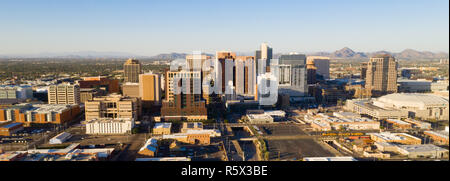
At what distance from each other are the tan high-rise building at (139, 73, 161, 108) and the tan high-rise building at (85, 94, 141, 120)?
228 centimetres

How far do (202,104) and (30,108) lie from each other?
18.8 feet

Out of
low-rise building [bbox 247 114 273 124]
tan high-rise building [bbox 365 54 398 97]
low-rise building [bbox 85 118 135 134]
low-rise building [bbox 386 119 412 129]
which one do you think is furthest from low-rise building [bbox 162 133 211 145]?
tan high-rise building [bbox 365 54 398 97]

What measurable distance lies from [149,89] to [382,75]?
1182cm

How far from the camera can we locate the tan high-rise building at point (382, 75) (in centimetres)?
1519

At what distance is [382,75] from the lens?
15289mm

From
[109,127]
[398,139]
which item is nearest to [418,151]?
[398,139]

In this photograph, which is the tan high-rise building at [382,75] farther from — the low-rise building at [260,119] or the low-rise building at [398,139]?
the low-rise building at [398,139]

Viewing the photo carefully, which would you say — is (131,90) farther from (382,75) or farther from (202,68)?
(382,75)

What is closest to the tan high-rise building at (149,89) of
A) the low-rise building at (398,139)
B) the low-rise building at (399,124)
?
the low-rise building at (398,139)

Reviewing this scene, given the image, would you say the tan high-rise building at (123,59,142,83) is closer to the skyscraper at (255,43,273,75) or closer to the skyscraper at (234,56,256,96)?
the skyscraper at (234,56,256,96)

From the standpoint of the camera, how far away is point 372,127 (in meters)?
9.23

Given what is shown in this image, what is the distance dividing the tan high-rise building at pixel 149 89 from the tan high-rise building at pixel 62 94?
8.60ft
